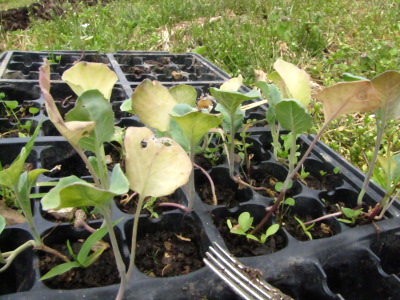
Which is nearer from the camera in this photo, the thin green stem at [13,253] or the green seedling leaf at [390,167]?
the thin green stem at [13,253]

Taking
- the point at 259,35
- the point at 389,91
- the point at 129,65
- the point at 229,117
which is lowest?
the point at 259,35

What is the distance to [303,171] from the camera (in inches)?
33.1

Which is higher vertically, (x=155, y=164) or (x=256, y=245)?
(x=155, y=164)

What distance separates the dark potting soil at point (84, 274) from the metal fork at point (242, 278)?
168 millimetres

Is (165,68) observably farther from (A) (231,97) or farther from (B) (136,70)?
(A) (231,97)

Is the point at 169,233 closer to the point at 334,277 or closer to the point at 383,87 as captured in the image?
the point at 334,277

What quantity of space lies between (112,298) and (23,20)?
4263 millimetres

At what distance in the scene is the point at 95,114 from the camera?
19.4 inches

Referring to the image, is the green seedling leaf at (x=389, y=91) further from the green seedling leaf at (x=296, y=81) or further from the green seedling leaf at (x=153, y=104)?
the green seedling leaf at (x=153, y=104)

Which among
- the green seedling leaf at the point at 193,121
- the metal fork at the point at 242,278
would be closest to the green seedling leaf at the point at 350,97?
the green seedling leaf at the point at 193,121

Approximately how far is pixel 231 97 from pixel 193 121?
12cm

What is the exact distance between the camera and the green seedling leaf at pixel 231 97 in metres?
0.59

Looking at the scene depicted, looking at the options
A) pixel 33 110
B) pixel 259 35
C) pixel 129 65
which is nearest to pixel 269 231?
pixel 33 110

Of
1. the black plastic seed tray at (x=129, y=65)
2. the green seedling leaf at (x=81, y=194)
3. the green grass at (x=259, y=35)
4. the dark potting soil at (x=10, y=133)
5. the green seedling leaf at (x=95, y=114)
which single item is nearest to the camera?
the green seedling leaf at (x=81, y=194)
